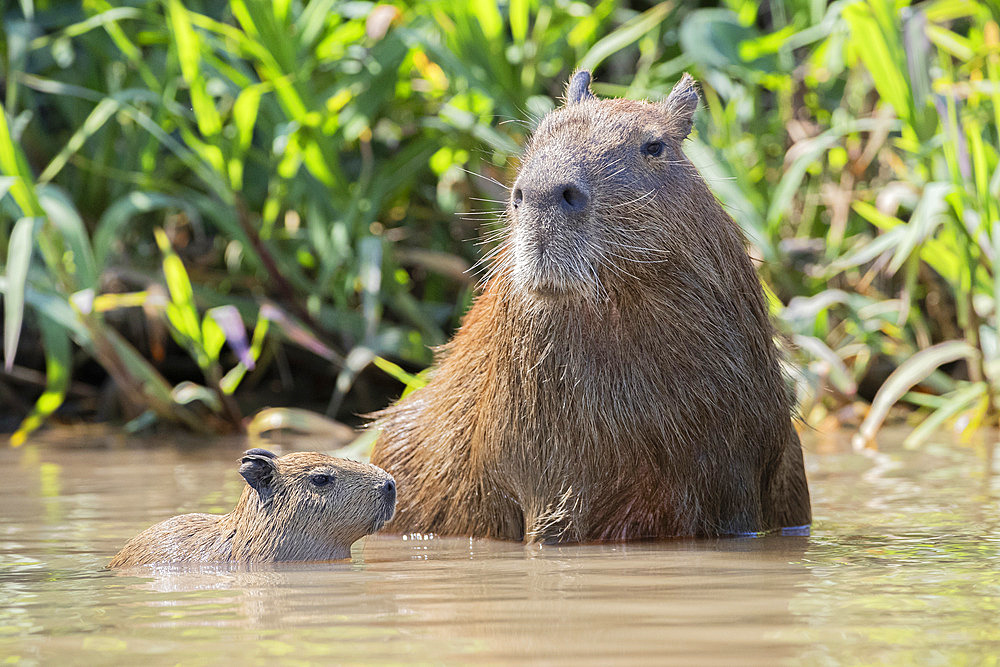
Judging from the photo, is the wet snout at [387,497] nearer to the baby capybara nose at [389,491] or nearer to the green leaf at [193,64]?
the baby capybara nose at [389,491]

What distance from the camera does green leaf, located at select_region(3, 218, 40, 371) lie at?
4.39 meters

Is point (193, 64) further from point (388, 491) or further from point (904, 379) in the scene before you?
point (904, 379)

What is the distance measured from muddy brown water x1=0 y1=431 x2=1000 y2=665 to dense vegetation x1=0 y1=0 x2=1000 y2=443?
1478 millimetres

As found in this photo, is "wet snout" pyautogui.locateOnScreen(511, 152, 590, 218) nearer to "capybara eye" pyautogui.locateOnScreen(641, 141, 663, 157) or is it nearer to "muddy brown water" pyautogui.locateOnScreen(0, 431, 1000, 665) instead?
"capybara eye" pyautogui.locateOnScreen(641, 141, 663, 157)

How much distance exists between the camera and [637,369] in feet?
9.82

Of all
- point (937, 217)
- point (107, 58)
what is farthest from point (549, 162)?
point (107, 58)

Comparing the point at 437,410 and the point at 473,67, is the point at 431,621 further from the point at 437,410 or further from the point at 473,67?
the point at 473,67

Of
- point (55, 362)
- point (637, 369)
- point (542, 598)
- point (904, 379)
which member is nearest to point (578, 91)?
point (637, 369)

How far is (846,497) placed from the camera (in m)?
3.74

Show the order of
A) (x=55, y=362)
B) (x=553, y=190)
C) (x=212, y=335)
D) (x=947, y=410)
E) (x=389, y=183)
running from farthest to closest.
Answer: (x=389, y=183), (x=55, y=362), (x=212, y=335), (x=947, y=410), (x=553, y=190)

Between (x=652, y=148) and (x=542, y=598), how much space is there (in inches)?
46.7

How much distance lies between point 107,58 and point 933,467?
3974 millimetres

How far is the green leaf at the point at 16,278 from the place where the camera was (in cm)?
439

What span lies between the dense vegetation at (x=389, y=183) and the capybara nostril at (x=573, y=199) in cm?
182
